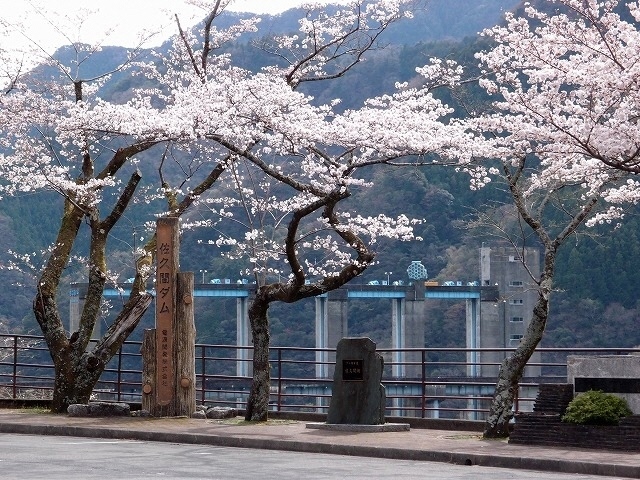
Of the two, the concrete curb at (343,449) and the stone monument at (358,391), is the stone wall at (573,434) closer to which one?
the concrete curb at (343,449)

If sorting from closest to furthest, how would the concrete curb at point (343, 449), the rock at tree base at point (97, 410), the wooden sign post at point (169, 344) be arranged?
the concrete curb at point (343, 449), the wooden sign post at point (169, 344), the rock at tree base at point (97, 410)

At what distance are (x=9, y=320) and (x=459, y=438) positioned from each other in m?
72.3

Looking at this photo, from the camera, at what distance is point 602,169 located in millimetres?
15898

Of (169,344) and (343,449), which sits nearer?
(343,449)

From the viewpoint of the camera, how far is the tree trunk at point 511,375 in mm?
14422

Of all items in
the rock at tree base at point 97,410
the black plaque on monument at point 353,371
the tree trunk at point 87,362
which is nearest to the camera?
the black plaque on monument at point 353,371

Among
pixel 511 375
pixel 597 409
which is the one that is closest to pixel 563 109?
pixel 511 375

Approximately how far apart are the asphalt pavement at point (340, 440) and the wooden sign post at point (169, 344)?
1.23 ft

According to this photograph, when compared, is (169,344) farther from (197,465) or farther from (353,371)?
(197,465)

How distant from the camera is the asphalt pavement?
456 inches

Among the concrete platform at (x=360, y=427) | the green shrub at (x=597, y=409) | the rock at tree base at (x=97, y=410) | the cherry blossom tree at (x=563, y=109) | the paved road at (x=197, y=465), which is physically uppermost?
the cherry blossom tree at (x=563, y=109)

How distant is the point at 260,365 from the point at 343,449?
13.5 ft

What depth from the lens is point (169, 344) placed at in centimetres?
1741

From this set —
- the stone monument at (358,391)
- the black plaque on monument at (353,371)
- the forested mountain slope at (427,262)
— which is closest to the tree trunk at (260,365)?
the stone monument at (358,391)
